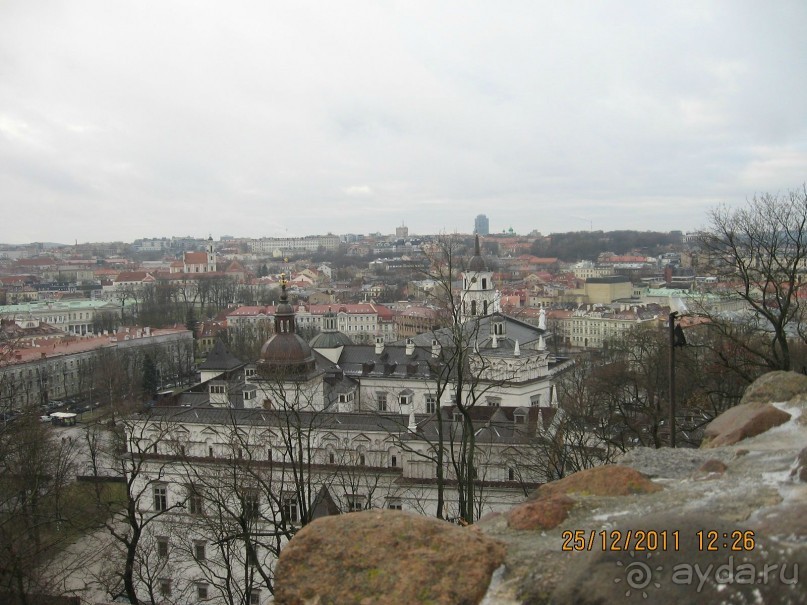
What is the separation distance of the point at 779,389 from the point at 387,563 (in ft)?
19.2

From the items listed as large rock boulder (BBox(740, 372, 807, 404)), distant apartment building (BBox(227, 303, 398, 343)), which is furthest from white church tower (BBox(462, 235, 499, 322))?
distant apartment building (BBox(227, 303, 398, 343))

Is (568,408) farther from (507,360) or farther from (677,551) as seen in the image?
(677,551)

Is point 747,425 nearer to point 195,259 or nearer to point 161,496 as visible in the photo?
point 161,496

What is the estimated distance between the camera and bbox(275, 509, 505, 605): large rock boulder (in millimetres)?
4277

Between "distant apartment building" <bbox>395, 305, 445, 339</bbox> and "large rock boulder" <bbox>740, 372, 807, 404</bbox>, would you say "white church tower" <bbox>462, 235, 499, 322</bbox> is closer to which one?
"large rock boulder" <bbox>740, 372, 807, 404</bbox>

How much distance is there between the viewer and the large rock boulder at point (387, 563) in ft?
14.0

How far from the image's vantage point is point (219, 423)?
2758cm

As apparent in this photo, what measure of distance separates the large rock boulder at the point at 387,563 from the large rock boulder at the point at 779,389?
199 inches

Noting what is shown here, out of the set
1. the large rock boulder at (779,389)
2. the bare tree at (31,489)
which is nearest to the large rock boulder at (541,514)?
the large rock boulder at (779,389)

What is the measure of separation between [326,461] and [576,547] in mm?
21436

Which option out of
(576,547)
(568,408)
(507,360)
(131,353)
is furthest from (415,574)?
(131,353)

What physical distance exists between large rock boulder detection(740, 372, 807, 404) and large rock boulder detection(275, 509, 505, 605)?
16.6ft

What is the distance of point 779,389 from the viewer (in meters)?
8.23
